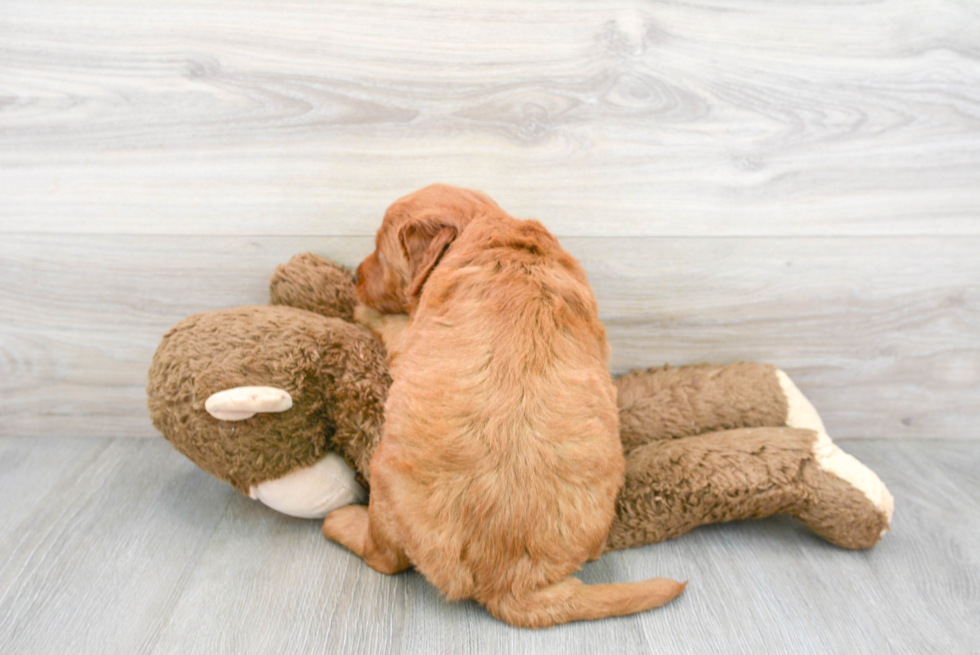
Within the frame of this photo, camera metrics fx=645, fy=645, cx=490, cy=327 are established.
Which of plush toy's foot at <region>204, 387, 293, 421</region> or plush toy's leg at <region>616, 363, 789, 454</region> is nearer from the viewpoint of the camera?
plush toy's foot at <region>204, 387, 293, 421</region>

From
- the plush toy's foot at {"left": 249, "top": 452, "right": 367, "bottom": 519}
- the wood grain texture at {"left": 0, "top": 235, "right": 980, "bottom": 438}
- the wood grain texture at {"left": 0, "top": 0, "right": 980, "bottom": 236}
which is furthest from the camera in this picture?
the wood grain texture at {"left": 0, "top": 235, "right": 980, "bottom": 438}

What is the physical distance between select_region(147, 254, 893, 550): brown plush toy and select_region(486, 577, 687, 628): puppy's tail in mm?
193

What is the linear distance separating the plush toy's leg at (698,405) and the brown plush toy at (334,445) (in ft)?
0.30

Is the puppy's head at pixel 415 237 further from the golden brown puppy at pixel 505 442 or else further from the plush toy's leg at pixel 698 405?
the plush toy's leg at pixel 698 405

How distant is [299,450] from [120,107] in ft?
2.93

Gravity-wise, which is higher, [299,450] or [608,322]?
[608,322]

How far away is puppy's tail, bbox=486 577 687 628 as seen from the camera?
109 centimetres

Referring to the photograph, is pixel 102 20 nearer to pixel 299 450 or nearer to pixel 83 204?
pixel 83 204

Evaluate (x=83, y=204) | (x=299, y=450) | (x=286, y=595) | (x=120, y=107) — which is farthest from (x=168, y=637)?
(x=120, y=107)

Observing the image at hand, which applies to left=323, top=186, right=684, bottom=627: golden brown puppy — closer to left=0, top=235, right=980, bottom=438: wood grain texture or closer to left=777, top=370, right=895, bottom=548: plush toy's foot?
left=777, top=370, right=895, bottom=548: plush toy's foot

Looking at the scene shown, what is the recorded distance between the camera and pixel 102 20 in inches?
56.1

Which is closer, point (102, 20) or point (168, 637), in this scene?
point (168, 637)

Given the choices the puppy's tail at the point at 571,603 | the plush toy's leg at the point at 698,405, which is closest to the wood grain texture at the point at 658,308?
the plush toy's leg at the point at 698,405

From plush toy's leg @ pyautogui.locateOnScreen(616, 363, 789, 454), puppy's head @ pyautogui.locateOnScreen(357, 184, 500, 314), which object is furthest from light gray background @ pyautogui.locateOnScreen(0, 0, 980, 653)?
puppy's head @ pyautogui.locateOnScreen(357, 184, 500, 314)
